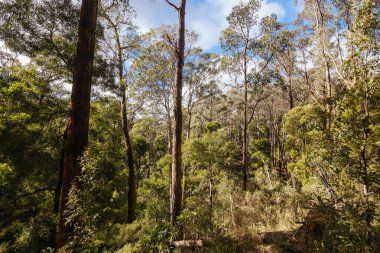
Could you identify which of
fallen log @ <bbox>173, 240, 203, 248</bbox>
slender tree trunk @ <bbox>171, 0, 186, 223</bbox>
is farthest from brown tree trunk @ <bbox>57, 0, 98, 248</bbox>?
slender tree trunk @ <bbox>171, 0, 186, 223</bbox>

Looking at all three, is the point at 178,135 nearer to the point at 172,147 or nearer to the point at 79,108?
the point at 172,147

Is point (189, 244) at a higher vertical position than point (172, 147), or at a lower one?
lower

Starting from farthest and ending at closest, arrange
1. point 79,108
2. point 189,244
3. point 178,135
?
point 178,135 < point 189,244 < point 79,108

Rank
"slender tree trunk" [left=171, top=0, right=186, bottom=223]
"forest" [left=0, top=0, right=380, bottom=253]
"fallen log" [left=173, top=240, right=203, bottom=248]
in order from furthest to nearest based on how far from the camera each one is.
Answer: "slender tree trunk" [left=171, top=0, right=186, bottom=223]
"fallen log" [left=173, top=240, right=203, bottom=248]
"forest" [left=0, top=0, right=380, bottom=253]

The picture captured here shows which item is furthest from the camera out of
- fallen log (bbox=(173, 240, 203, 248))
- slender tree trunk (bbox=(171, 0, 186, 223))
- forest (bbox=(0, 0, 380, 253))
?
slender tree trunk (bbox=(171, 0, 186, 223))

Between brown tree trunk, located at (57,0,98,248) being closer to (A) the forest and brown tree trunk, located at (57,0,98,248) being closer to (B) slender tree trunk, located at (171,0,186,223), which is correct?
(A) the forest

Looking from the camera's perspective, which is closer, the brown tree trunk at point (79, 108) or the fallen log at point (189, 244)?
the brown tree trunk at point (79, 108)

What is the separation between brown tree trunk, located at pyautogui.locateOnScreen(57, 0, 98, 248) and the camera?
395cm

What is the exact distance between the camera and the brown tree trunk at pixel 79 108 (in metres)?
3.95

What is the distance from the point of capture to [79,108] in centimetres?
429

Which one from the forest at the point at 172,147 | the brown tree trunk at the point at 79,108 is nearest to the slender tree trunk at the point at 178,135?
the forest at the point at 172,147

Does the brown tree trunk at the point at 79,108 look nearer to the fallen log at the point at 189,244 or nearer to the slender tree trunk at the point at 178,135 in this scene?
the fallen log at the point at 189,244

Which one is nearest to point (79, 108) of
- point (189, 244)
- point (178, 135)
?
point (178, 135)

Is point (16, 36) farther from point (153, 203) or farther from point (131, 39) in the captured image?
point (153, 203)
